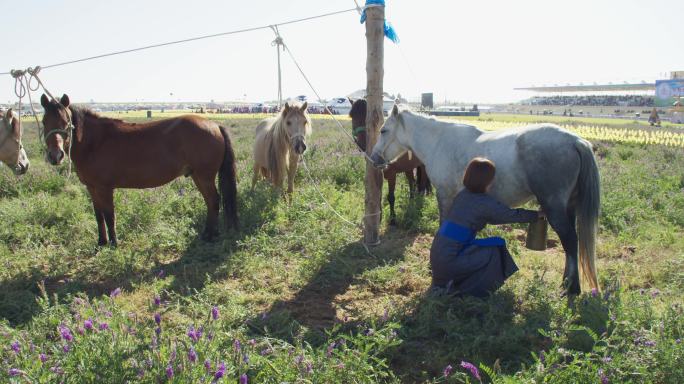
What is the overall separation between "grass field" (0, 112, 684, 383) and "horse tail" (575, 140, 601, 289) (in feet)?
0.97

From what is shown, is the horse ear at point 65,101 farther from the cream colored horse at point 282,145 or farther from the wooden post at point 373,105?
the wooden post at point 373,105

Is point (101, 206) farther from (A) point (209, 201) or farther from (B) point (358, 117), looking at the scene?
(B) point (358, 117)

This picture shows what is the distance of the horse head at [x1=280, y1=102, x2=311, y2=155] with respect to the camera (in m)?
7.08

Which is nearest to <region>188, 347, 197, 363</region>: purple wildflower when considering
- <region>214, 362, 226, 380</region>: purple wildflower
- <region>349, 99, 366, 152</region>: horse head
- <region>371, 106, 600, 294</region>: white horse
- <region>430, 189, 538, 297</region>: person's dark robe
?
<region>214, 362, 226, 380</region>: purple wildflower

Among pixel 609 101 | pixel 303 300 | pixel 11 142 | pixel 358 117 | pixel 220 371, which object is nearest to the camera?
pixel 220 371

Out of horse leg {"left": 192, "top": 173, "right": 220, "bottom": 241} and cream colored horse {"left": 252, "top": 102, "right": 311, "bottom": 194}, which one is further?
cream colored horse {"left": 252, "top": 102, "right": 311, "bottom": 194}

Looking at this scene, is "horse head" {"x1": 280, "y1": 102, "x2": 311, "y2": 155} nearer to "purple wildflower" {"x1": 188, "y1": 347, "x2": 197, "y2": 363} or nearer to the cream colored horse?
the cream colored horse

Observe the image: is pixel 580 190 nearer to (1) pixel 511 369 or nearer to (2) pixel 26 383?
(1) pixel 511 369

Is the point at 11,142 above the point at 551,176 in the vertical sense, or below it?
above

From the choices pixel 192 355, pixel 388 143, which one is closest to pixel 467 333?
pixel 192 355

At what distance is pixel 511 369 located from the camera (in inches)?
132

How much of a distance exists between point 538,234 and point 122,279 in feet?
15.5

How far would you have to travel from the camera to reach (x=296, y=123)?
7227mm

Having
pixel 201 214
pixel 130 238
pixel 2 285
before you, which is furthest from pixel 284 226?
pixel 2 285
